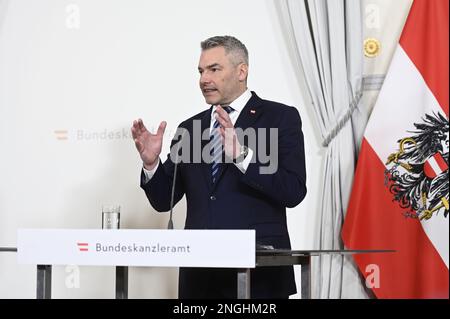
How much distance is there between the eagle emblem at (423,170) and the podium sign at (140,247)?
162cm

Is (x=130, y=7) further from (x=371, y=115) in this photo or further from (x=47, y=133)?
(x=371, y=115)

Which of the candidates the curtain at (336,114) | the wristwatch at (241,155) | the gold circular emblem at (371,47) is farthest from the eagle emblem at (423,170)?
the wristwatch at (241,155)

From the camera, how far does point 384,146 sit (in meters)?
3.91

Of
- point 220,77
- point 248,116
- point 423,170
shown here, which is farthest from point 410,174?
point 220,77

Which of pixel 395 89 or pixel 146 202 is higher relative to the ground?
pixel 395 89

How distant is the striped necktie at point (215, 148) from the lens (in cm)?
330

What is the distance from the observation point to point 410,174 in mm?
3844

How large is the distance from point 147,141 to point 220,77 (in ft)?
1.74

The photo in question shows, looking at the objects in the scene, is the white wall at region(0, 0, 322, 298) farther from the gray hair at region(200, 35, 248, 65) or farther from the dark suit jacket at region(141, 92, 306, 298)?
the dark suit jacket at region(141, 92, 306, 298)

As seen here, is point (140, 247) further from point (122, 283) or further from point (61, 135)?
point (61, 135)

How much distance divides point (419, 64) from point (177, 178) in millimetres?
1500

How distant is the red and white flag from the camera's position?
12.5 feet

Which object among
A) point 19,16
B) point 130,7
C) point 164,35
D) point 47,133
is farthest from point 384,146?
point 19,16

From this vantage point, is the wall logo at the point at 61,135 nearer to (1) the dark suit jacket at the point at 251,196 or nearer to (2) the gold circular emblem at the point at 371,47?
(1) the dark suit jacket at the point at 251,196
